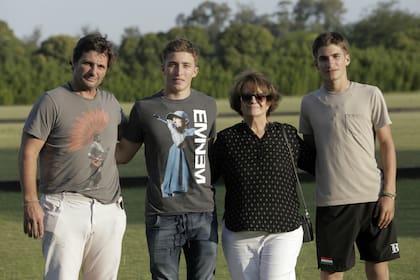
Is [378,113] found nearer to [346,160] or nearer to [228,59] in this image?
[346,160]

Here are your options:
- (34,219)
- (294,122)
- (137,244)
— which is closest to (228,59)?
(294,122)

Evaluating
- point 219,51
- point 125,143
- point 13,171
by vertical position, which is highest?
point 125,143

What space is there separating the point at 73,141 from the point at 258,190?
982 mm

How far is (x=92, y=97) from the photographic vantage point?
4.65 metres

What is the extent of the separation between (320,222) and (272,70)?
48747 mm

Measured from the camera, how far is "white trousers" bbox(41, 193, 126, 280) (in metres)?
4.55

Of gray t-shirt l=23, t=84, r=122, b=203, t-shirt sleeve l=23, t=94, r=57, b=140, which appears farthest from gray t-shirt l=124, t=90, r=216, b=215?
t-shirt sleeve l=23, t=94, r=57, b=140

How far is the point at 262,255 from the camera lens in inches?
183

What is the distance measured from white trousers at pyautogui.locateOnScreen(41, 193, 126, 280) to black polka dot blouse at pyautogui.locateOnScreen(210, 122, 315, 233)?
630 mm

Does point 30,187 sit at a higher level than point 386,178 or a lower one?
higher

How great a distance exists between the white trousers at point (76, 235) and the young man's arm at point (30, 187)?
8cm

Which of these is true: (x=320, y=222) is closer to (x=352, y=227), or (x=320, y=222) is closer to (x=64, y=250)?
(x=352, y=227)

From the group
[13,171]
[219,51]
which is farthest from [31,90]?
[13,171]

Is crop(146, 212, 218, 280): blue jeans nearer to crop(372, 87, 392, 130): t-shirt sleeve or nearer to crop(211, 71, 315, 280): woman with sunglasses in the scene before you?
crop(211, 71, 315, 280): woman with sunglasses
